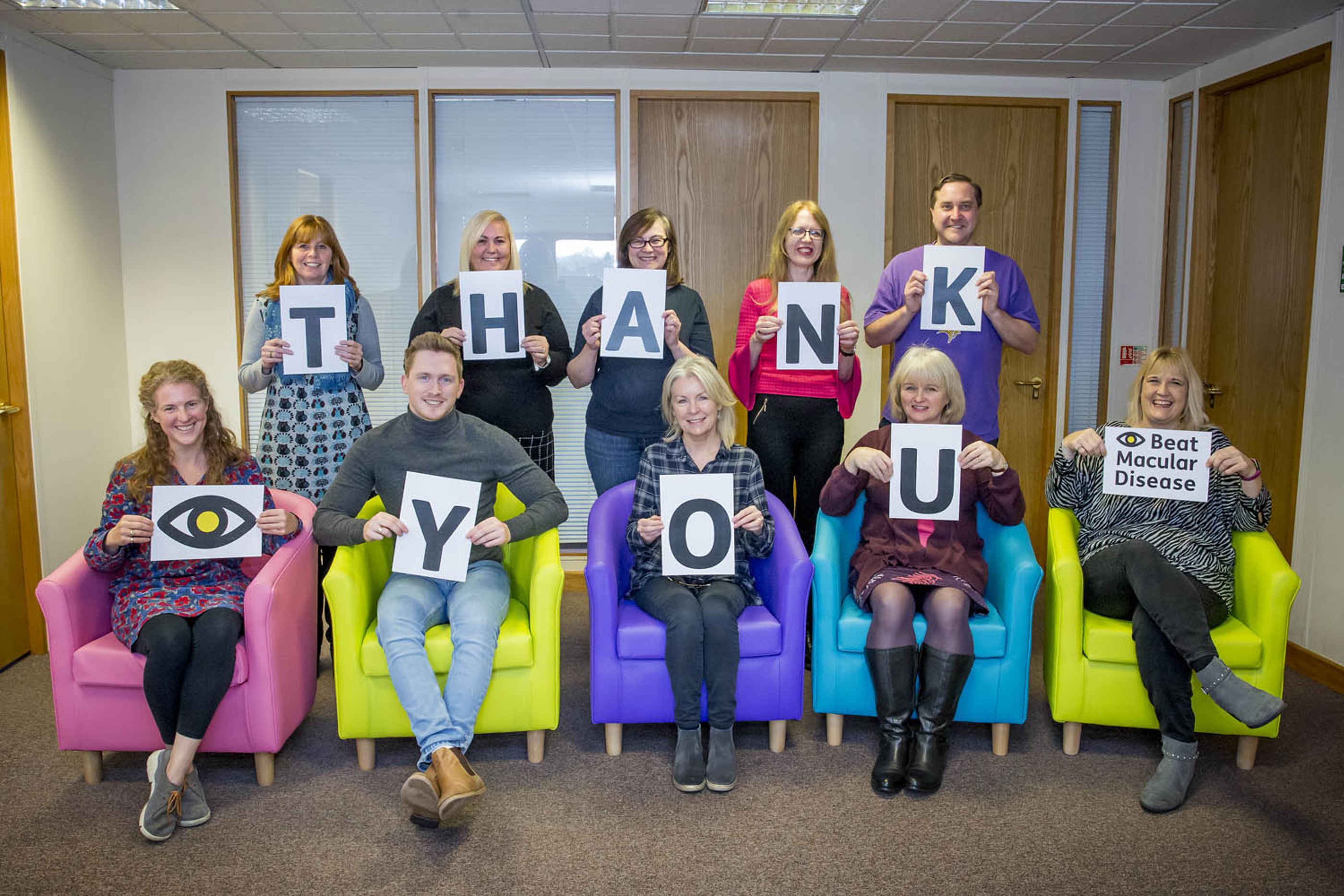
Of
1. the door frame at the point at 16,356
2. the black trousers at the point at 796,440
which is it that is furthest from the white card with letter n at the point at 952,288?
the door frame at the point at 16,356

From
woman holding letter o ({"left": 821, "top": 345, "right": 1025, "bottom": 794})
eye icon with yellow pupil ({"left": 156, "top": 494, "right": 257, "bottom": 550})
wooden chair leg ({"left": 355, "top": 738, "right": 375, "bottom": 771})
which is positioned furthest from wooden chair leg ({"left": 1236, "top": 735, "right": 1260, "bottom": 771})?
eye icon with yellow pupil ({"left": 156, "top": 494, "right": 257, "bottom": 550})

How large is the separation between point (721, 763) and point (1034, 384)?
299 centimetres

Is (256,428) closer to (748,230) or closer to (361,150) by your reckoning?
(361,150)

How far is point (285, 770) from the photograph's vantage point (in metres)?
2.79

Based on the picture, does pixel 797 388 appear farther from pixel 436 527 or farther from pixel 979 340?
pixel 436 527

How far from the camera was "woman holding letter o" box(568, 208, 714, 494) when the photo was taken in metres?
3.25

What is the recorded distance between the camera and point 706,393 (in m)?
Result: 2.85

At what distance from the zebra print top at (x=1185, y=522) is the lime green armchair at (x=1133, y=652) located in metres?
0.08

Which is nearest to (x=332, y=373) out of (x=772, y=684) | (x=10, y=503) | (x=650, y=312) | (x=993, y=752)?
(x=650, y=312)

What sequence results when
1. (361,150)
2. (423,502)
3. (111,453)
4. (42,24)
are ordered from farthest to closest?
(361,150) → (111,453) → (42,24) → (423,502)

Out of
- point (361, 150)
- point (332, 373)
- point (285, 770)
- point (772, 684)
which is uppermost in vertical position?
point (361, 150)

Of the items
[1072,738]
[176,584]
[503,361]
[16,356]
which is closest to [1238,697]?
[1072,738]

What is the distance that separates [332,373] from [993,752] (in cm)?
242

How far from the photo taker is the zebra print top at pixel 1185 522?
285 centimetres
